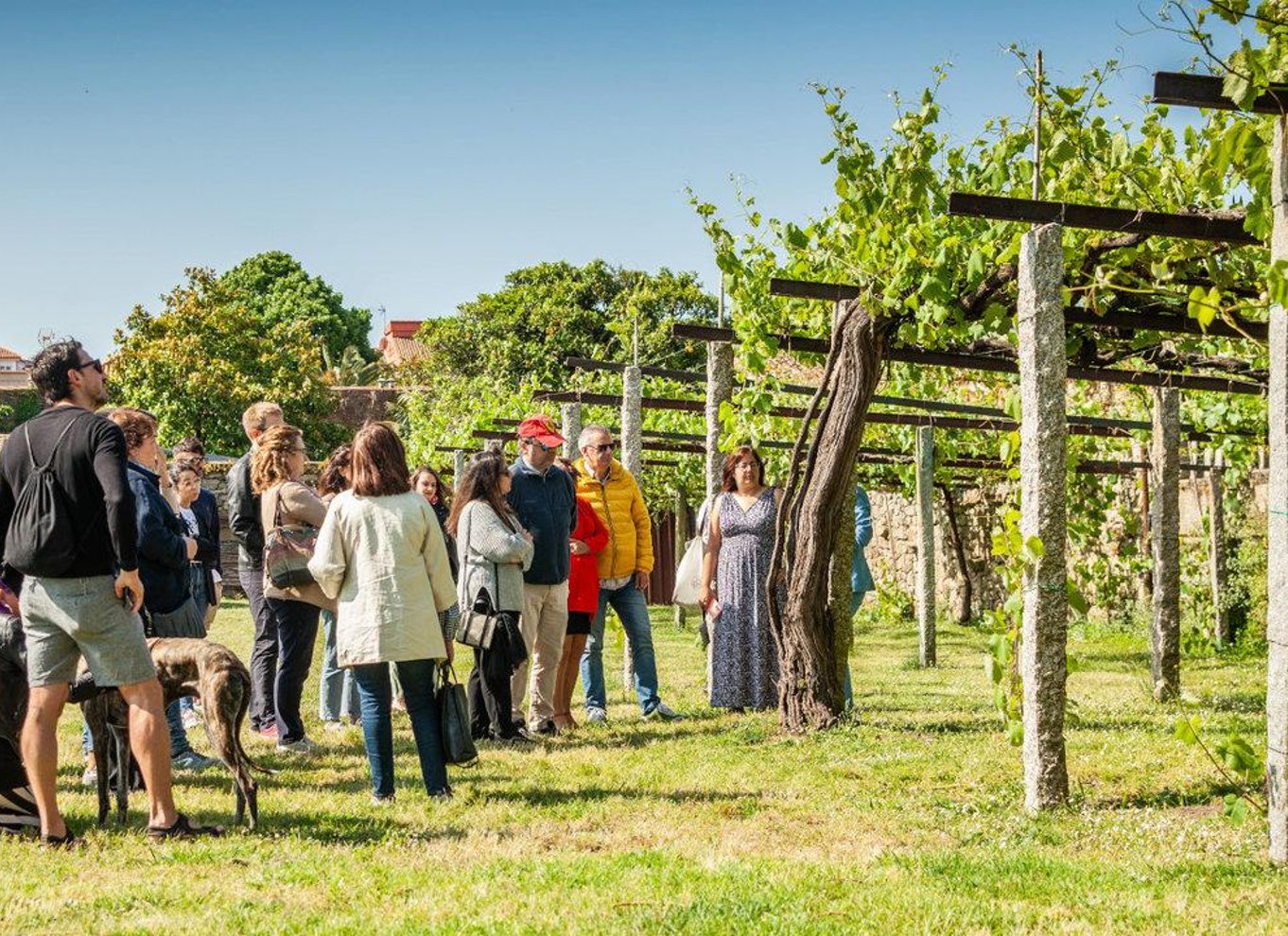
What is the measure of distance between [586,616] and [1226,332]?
3.82 m

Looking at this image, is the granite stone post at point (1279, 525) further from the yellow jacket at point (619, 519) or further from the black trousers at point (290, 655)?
the black trousers at point (290, 655)

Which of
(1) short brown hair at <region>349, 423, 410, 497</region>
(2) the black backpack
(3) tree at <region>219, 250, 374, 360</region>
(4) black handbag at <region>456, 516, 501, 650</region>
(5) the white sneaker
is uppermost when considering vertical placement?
(3) tree at <region>219, 250, 374, 360</region>

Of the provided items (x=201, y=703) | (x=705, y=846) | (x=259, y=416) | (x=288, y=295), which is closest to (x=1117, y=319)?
(x=705, y=846)

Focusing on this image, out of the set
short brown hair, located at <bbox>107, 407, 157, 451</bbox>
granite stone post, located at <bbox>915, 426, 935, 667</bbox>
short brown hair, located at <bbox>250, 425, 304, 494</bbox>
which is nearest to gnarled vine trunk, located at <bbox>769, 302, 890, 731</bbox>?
short brown hair, located at <bbox>250, 425, 304, 494</bbox>

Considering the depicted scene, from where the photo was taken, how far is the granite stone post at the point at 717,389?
973cm

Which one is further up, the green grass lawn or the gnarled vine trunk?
the gnarled vine trunk

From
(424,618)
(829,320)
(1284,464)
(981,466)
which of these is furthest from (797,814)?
(981,466)

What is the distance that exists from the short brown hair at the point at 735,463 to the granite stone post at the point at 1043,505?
10.1ft

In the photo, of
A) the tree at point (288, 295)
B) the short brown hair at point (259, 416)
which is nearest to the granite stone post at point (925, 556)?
the short brown hair at point (259, 416)

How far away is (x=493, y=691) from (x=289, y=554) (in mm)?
1373

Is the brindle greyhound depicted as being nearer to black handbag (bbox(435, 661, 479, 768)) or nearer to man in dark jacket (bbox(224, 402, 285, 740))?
black handbag (bbox(435, 661, 479, 768))

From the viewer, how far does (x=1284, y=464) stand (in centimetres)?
477

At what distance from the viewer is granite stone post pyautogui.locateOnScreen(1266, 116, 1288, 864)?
4742 mm

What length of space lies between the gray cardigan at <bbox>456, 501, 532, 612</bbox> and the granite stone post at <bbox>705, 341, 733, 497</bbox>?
2177mm
